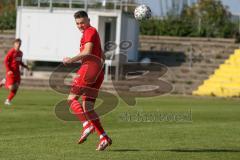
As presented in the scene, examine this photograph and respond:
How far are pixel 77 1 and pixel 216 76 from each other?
907 centimetres

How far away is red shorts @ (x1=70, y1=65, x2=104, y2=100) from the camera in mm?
13555

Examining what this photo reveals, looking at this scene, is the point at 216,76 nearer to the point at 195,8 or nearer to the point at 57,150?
the point at 195,8

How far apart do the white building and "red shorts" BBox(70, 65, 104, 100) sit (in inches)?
1114

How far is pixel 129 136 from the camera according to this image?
1558 centimetres

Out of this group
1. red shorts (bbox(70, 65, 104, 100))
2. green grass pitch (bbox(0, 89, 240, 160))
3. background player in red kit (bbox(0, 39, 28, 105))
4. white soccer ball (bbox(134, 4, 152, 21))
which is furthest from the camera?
background player in red kit (bbox(0, 39, 28, 105))

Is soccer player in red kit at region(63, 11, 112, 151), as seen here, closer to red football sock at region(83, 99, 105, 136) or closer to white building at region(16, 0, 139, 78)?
red football sock at region(83, 99, 105, 136)

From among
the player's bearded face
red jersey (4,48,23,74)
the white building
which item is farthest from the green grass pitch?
the white building

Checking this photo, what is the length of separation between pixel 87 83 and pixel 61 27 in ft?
97.0

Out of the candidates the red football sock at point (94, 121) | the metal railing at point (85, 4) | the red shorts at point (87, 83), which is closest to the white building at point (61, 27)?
the metal railing at point (85, 4)

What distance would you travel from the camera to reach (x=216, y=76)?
132ft

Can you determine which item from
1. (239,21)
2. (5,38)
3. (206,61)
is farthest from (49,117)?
(239,21)

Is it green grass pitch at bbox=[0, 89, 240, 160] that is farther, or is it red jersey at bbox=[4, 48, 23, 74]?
red jersey at bbox=[4, 48, 23, 74]

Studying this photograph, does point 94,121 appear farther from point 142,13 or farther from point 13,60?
point 13,60

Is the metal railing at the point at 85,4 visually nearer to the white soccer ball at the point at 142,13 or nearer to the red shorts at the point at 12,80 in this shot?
the red shorts at the point at 12,80
